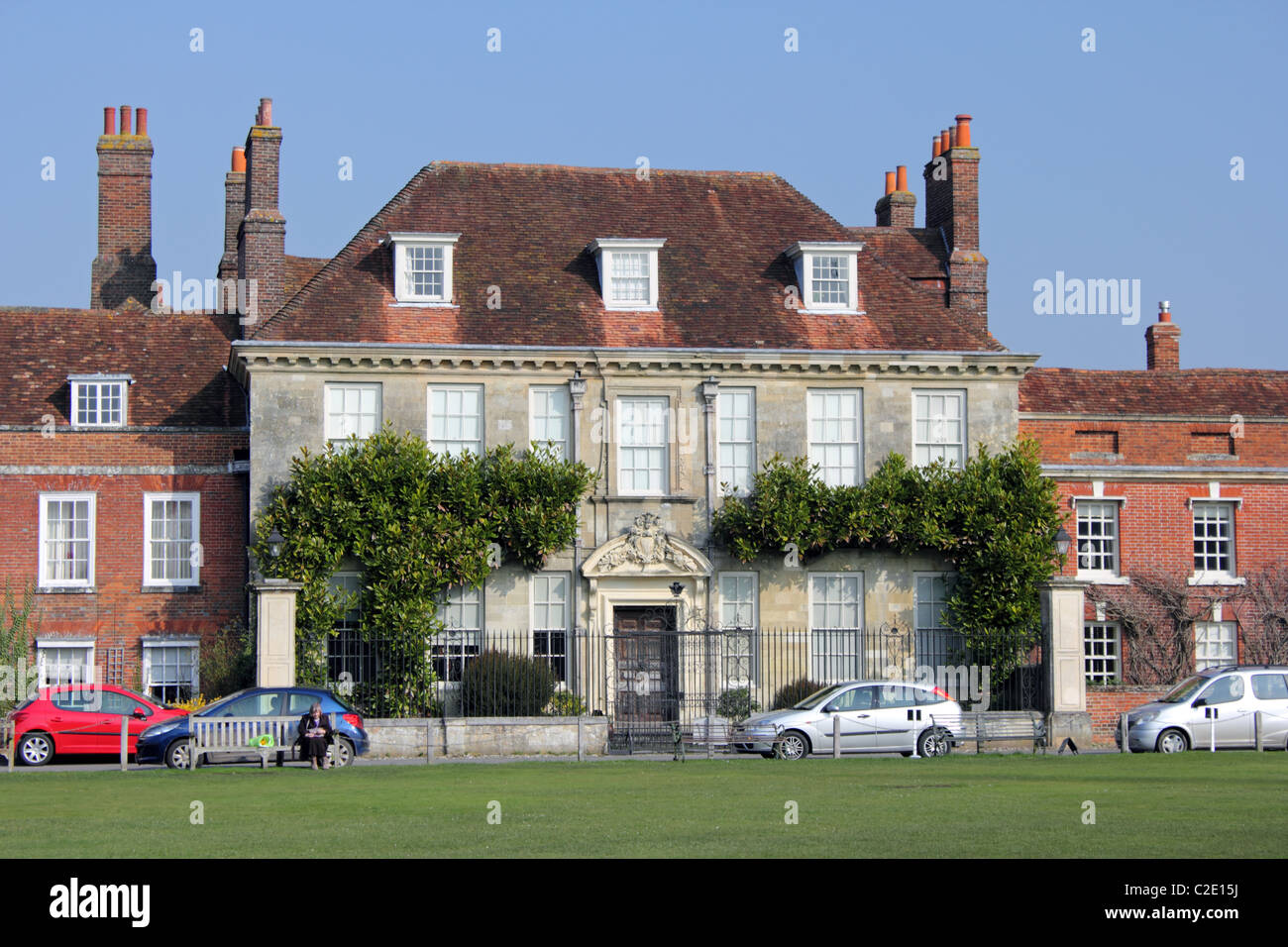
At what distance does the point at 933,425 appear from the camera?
33.3 metres

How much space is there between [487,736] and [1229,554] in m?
17.5

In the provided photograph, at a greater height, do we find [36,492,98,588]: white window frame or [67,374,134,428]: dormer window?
[67,374,134,428]: dormer window

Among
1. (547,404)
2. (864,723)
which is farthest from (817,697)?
(547,404)

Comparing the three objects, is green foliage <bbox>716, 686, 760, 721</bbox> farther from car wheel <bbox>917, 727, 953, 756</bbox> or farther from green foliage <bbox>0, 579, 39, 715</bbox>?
green foliage <bbox>0, 579, 39, 715</bbox>

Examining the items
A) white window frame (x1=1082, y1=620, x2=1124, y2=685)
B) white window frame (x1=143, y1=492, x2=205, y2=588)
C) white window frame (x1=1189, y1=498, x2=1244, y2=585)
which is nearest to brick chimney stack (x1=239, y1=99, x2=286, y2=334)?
white window frame (x1=143, y1=492, x2=205, y2=588)

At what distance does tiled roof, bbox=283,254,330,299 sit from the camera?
3747 cm

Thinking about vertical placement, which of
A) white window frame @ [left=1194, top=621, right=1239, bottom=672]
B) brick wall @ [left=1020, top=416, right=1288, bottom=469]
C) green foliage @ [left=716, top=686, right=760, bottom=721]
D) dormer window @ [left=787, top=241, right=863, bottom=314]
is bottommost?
green foliage @ [left=716, top=686, right=760, bottom=721]

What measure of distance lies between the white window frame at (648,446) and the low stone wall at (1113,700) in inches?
358

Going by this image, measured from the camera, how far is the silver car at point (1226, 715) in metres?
26.5

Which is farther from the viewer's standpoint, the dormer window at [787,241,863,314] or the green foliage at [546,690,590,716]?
the dormer window at [787,241,863,314]

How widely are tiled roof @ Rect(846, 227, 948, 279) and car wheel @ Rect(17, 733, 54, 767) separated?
19.6m
